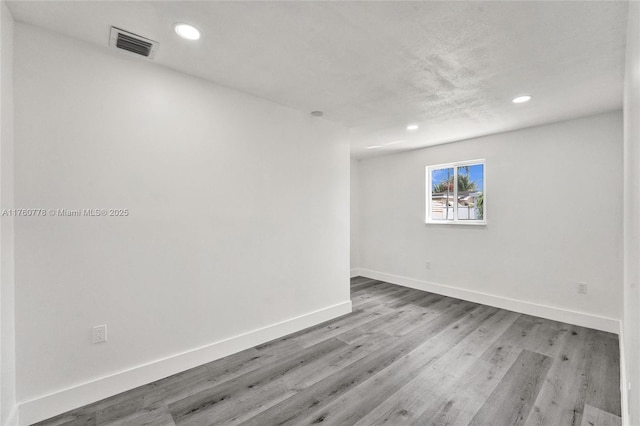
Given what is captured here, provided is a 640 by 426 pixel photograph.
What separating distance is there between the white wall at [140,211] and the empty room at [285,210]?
0.05 ft

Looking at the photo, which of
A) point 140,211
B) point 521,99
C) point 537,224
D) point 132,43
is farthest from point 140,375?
point 537,224

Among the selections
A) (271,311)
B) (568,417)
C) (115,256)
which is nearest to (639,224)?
(568,417)

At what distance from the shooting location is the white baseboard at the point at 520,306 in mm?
3148

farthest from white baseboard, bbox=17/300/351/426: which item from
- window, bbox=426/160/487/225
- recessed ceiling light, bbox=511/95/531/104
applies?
recessed ceiling light, bbox=511/95/531/104

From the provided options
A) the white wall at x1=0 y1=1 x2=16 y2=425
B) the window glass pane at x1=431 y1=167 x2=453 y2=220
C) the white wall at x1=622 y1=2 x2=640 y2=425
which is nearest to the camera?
the white wall at x1=622 y1=2 x2=640 y2=425

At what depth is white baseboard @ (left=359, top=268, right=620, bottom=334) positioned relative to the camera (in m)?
3.15

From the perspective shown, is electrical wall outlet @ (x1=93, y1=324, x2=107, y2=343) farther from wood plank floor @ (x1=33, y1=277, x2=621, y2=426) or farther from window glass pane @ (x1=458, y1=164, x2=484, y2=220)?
window glass pane @ (x1=458, y1=164, x2=484, y2=220)

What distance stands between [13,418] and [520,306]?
4.99 metres

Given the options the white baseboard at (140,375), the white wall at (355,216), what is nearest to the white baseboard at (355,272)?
the white wall at (355,216)

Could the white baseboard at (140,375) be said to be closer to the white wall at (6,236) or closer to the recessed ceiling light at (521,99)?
the white wall at (6,236)

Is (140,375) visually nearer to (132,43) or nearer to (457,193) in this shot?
(132,43)

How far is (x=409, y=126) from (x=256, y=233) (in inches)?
97.4

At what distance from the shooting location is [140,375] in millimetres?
2109

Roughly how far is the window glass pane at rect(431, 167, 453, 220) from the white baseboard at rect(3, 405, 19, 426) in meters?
5.08
